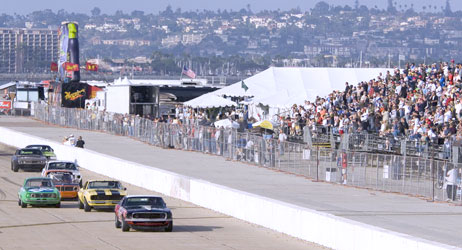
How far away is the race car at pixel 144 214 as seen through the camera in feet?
80.0

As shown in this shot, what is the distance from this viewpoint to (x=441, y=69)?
4484cm

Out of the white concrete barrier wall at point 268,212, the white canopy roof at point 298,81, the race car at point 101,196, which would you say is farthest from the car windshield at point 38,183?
the white canopy roof at point 298,81

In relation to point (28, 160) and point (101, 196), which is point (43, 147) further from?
point (101, 196)

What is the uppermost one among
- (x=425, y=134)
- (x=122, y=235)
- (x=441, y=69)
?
(x=441, y=69)

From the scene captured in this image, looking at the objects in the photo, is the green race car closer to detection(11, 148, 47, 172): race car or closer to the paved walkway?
the paved walkway

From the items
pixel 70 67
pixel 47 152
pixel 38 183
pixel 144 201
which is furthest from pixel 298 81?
pixel 70 67

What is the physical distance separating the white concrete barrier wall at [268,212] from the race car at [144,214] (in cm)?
279

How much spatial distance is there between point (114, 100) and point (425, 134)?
1504 inches

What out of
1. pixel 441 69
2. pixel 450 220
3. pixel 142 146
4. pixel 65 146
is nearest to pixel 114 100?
pixel 142 146

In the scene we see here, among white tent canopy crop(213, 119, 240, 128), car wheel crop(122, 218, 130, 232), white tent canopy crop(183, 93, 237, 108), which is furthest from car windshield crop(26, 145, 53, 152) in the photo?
car wheel crop(122, 218, 130, 232)

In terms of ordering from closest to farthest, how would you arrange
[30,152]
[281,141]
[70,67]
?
[281,141] → [30,152] → [70,67]

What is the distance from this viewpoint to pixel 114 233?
24.4m

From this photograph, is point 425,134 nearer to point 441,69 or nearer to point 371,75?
point 441,69

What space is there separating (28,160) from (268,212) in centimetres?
2100
